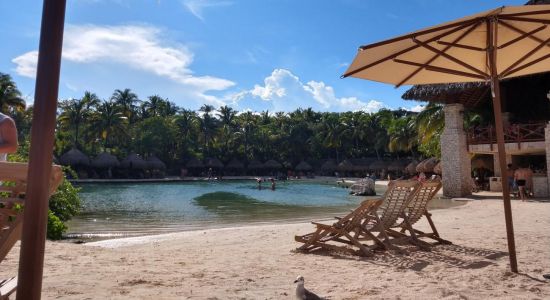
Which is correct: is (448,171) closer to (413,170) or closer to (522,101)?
(522,101)

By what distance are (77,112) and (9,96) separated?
15.7m

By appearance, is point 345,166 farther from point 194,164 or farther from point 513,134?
point 513,134

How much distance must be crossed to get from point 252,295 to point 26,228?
1.99m

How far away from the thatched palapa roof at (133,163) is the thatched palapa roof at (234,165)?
35.6 ft

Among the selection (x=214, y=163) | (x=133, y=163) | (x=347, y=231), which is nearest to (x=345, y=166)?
(x=214, y=163)

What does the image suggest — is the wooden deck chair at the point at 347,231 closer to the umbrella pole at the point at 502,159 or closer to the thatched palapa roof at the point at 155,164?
the umbrella pole at the point at 502,159

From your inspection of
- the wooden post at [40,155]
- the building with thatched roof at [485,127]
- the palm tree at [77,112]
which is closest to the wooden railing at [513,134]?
the building with thatched roof at [485,127]

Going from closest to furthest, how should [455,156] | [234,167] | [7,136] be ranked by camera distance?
1. [7,136]
2. [455,156]
3. [234,167]

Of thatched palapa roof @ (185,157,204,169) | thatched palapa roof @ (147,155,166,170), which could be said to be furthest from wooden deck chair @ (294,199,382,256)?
thatched palapa roof @ (185,157,204,169)

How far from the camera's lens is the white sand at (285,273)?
305 cm

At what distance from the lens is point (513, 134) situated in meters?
15.9

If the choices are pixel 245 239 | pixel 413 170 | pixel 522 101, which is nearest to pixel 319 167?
pixel 413 170

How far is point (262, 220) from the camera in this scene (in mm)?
11430

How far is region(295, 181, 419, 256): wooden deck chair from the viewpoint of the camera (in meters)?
4.65
